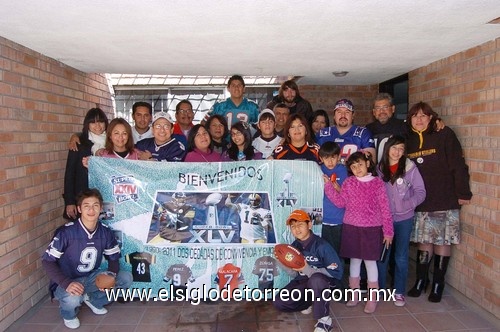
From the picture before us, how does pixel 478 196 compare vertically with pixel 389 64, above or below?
below

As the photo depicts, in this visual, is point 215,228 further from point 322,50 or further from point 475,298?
point 475,298

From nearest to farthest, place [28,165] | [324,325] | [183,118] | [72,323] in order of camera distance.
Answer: [324,325], [72,323], [28,165], [183,118]

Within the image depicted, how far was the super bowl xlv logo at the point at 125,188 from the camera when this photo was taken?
348 cm

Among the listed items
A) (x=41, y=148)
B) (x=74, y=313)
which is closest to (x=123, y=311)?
(x=74, y=313)

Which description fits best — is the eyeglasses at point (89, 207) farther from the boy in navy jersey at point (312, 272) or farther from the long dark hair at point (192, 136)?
the boy in navy jersey at point (312, 272)

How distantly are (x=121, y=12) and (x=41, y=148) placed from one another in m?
1.76

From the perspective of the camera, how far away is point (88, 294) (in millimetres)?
3324

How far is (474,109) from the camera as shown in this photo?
11.5 feet

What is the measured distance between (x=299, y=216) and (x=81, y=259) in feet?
5.89

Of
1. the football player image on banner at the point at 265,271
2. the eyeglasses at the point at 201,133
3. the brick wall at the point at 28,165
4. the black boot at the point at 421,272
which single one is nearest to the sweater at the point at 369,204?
the black boot at the point at 421,272

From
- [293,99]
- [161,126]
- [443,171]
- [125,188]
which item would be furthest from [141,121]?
[443,171]

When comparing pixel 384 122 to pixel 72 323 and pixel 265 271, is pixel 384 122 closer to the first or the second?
pixel 265 271

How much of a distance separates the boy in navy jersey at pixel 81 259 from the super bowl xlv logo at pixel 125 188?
0.57 feet

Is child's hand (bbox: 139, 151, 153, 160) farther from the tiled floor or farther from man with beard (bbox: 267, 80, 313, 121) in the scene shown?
man with beard (bbox: 267, 80, 313, 121)
